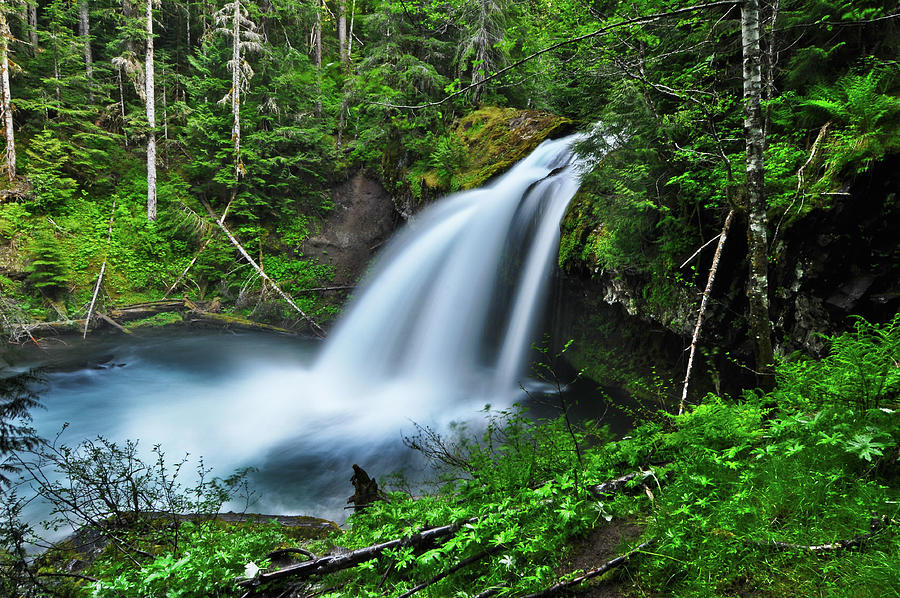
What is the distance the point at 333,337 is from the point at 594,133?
9060 mm

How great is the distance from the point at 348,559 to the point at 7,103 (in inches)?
737

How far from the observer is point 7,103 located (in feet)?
40.6

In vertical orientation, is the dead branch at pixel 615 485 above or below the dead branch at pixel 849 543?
below

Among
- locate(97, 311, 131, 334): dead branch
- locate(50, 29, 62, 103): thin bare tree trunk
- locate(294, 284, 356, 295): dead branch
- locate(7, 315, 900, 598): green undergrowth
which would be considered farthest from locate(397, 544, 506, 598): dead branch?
locate(50, 29, 62, 103): thin bare tree trunk

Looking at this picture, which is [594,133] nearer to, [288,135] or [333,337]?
[333,337]

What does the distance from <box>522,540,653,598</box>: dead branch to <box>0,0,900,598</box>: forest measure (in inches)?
0.5

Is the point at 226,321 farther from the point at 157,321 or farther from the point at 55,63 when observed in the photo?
the point at 55,63

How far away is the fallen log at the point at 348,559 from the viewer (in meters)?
2.03

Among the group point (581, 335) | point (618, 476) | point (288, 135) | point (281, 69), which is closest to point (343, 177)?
point (288, 135)

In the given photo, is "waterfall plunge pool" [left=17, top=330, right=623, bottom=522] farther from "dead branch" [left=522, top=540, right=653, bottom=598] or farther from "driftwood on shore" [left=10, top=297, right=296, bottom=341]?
"dead branch" [left=522, top=540, right=653, bottom=598]

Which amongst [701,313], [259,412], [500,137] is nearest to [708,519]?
[701,313]

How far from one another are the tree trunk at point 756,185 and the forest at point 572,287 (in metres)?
0.02

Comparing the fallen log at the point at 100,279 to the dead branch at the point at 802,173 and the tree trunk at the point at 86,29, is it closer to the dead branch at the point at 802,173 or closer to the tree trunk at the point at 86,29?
the tree trunk at the point at 86,29

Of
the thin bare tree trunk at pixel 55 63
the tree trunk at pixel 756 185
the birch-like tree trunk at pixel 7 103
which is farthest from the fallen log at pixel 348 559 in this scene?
the thin bare tree trunk at pixel 55 63
